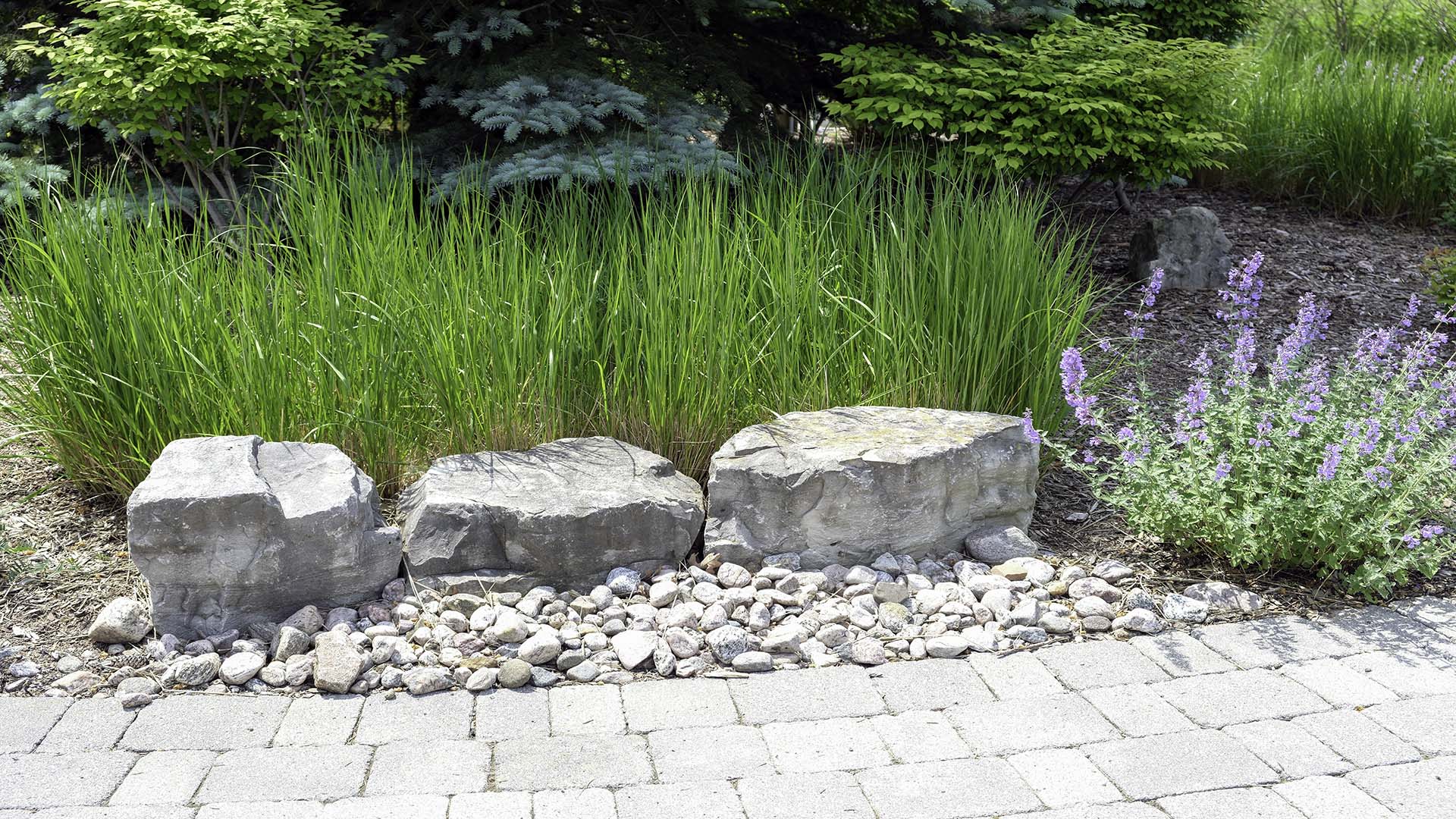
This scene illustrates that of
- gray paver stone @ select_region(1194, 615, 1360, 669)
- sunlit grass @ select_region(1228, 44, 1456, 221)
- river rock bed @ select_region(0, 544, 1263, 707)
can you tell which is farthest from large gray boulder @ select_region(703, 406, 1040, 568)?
sunlit grass @ select_region(1228, 44, 1456, 221)

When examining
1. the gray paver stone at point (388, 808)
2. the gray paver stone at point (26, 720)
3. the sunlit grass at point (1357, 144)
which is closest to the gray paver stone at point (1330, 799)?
the gray paver stone at point (388, 808)

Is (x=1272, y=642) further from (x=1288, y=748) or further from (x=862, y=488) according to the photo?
(x=862, y=488)

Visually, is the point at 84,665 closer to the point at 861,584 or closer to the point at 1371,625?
the point at 861,584

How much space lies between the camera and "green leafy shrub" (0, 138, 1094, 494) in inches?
139

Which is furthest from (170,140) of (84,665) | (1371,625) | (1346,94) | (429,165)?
(1346,94)

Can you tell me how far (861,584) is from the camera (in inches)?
129

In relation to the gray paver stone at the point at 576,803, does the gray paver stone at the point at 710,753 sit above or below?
below

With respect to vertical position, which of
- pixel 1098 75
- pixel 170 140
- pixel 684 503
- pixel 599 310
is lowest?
pixel 684 503

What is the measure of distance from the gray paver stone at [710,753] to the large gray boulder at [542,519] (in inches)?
29.8

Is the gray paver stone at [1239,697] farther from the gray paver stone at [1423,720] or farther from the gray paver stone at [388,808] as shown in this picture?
the gray paver stone at [388,808]

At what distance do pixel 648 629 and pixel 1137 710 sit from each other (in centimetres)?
120

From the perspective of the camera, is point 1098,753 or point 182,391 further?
point 182,391

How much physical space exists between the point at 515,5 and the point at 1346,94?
5.05 m

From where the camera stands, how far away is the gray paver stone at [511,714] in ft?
8.54
